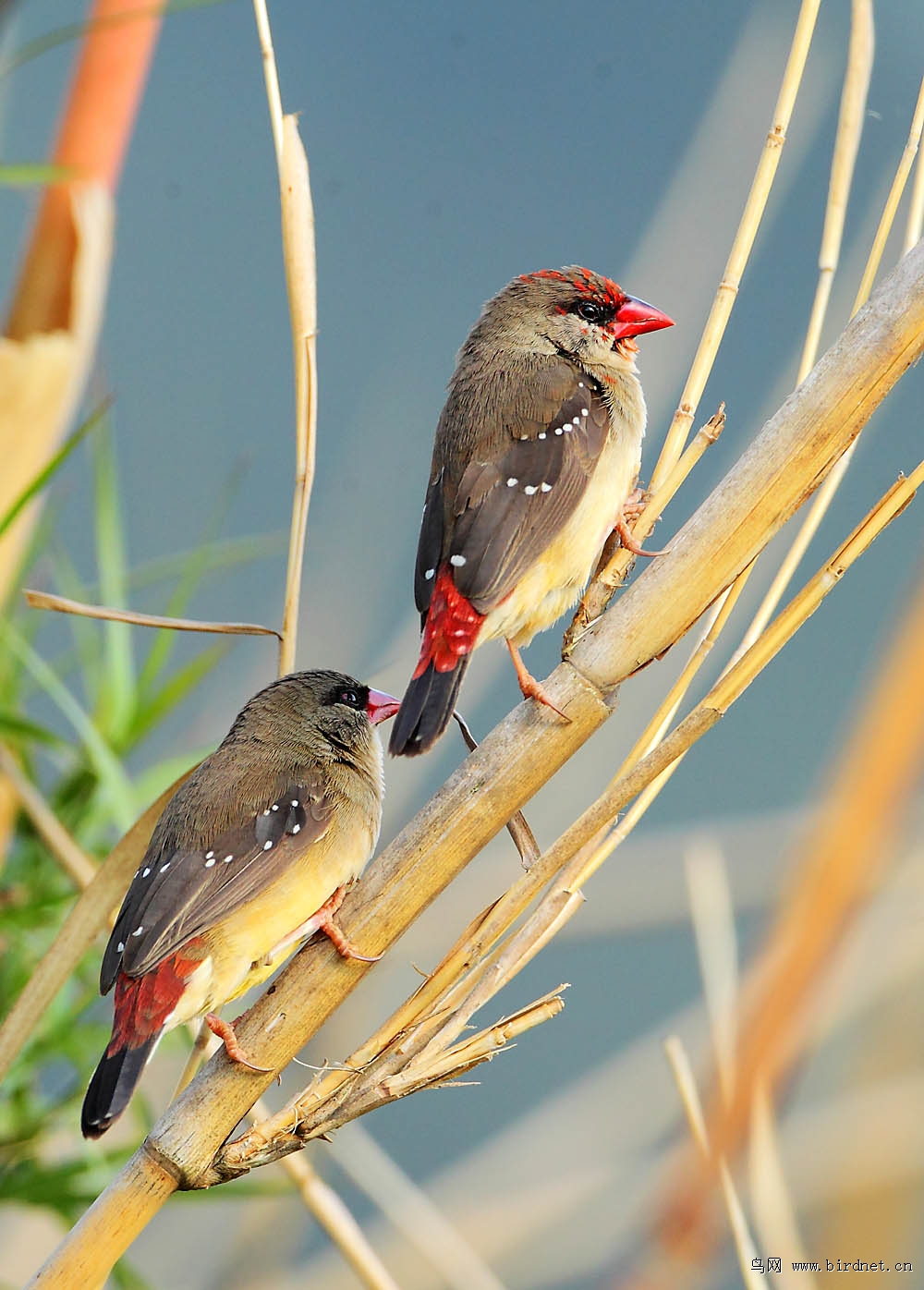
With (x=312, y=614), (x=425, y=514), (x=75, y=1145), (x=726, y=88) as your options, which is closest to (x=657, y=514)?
(x=425, y=514)

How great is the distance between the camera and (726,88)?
2.28 m

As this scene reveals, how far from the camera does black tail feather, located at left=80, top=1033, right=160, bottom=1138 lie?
1521 millimetres

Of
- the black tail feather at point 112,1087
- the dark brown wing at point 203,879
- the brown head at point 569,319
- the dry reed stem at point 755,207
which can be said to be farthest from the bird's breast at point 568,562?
Result: the black tail feather at point 112,1087

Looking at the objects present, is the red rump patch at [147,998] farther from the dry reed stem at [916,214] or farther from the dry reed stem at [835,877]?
the dry reed stem at [916,214]

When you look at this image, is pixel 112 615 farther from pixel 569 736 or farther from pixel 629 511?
pixel 629 511

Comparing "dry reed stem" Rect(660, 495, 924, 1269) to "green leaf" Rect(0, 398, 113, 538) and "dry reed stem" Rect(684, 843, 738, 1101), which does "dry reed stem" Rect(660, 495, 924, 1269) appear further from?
Result: "green leaf" Rect(0, 398, 113, 538)

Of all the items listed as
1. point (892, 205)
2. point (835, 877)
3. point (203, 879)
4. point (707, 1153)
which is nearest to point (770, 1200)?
point (707, 1153)

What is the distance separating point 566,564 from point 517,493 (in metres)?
0.13

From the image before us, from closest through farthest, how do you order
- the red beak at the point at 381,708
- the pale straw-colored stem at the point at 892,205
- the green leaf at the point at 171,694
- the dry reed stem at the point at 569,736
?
the dry reed stem at the point at 569,736 → the pale straw-colored stem at the point at 892,205 → the red beak at the point at 381,708 → the green leaf at the point at 171,694

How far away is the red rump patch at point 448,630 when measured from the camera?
1758 mm

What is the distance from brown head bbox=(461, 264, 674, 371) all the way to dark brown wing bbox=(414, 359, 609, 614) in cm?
14

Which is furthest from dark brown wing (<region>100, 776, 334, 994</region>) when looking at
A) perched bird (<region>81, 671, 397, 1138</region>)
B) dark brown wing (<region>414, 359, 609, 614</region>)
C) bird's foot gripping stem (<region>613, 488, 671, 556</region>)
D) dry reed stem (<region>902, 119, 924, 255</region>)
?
dry reed stem (<region>902, 119, 924, 255</region>)

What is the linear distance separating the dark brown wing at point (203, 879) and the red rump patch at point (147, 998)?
2 cm

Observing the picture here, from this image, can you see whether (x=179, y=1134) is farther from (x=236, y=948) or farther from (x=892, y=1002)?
(x=892, y=1002)
